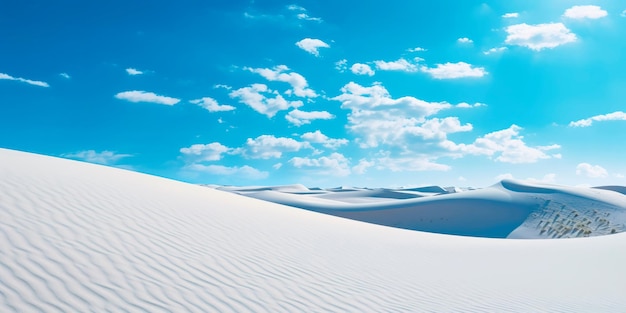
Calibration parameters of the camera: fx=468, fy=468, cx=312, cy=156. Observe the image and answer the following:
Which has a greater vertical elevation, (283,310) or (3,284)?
(3,284)

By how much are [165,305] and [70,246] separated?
1646 mm

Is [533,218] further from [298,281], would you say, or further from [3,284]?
[3,284]

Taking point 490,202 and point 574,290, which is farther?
point 490,202

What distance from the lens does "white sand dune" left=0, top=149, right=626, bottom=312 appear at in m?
4.86

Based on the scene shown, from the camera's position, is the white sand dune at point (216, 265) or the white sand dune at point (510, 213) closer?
the white sand dune at point (216, 265)

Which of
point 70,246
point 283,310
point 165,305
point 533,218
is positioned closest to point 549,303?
point 283,310

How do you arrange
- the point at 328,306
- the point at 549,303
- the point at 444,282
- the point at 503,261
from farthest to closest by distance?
1. the point at 503,261
2. the point at 444,282
3. the point at 549,303
4. the point at 328,306

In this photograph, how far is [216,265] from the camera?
6367 millimetres

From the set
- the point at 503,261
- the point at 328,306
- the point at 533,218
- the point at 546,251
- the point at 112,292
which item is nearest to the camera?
the point at 112,292

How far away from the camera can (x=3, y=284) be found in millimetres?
4332

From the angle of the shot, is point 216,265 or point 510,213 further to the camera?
point 510,213

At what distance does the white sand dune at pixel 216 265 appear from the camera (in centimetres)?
486

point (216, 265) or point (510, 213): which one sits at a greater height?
point (216, 265)

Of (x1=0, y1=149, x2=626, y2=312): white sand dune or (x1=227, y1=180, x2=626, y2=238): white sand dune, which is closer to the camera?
(x1=0, y1=149, x2=626, y2=312): white sand dune
